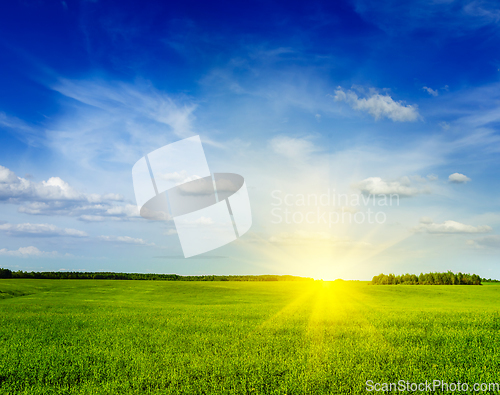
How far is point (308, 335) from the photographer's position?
12.6 metres

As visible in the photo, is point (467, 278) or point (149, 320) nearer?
point (149, 320)

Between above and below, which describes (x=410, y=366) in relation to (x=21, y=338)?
above

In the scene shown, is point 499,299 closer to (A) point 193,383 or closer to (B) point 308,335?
(B) point 308,335

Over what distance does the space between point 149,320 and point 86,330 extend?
3522mm

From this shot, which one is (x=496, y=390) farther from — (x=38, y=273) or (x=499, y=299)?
(x=38, y=273)

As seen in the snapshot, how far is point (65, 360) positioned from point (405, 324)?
46.6ft

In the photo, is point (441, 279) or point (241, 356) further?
point (441, 279)

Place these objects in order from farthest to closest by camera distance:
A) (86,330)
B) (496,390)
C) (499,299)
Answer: (499,299)
(86,330)
(496,390)

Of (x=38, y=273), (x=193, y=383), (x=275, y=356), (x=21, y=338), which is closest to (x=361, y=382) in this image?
(x=275, y=356)

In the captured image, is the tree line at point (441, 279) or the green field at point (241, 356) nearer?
the green field at point (241, 356)

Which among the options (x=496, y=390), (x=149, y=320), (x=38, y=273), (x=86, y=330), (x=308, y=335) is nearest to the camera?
(x=496, y=390)

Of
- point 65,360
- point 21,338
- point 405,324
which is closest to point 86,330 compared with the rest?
point 21,338

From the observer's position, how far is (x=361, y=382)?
7508 mm

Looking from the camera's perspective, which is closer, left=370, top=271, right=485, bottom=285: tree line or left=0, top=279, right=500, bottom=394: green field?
left=0, top=279, right=500, bottom=394: green field
